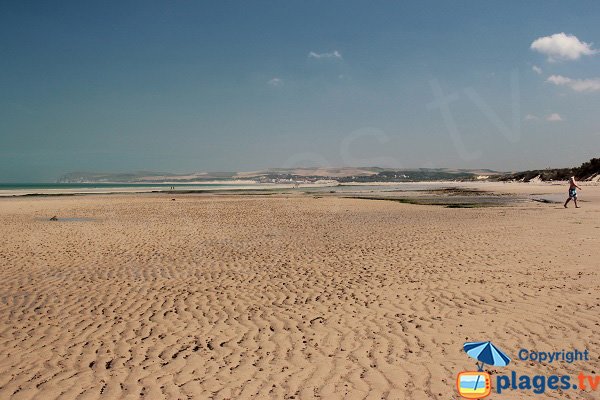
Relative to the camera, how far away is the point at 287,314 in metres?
8.51

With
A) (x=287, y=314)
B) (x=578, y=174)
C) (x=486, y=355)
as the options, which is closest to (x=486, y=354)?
(x=486, y=355)

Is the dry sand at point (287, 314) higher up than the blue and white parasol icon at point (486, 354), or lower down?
lower down

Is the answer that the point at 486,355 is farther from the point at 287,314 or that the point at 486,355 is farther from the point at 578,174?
the point at 578,174

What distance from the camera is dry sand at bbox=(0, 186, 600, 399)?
5715 millimetres

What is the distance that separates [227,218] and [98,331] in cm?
2130

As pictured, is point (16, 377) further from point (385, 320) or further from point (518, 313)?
point (518, 313)

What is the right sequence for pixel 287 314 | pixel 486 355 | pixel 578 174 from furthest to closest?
pixel 578 174 → pixel 287 314 → pixel 486 355

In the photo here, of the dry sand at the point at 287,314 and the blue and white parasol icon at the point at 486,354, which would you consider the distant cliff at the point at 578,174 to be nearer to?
the dry sand at the point at 287,314

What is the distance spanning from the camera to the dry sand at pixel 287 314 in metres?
Result: 5.71

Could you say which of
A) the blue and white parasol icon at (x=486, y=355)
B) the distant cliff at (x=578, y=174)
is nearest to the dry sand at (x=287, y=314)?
the blue and white parasol icon at (x=486, y=355)

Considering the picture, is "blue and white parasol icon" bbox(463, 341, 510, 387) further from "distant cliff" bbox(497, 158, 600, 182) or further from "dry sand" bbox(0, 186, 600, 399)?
"distant cliff" bbox(497, 158, 600, 182)

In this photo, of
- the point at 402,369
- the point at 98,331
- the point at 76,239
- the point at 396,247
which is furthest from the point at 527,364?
the point at 76,239

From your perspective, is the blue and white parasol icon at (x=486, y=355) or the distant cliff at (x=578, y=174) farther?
the distant cliff at (x=578, y=174)

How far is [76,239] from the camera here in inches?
761
